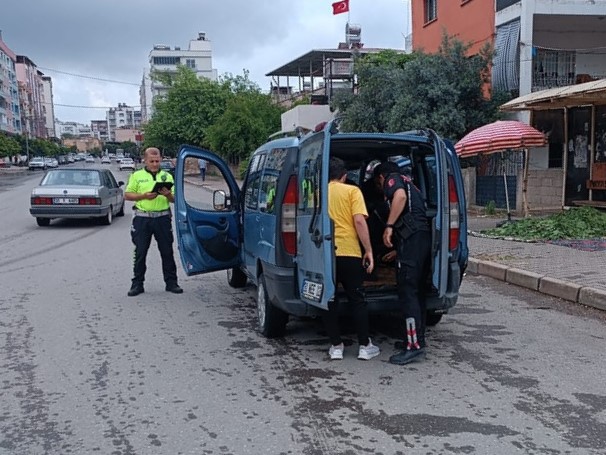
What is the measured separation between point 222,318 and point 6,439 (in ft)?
10.5

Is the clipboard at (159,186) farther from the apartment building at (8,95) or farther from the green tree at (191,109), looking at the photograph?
the apartment building at (8,95)

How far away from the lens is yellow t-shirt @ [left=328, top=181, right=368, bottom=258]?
17.1 feet

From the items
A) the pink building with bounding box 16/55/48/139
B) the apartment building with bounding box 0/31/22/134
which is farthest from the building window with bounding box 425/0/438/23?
the pink building with bounding box 16/55/48/139

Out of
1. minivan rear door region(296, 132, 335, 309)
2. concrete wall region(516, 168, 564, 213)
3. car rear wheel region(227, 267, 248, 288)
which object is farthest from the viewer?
concrete wall region(516, 168, 564, 213)

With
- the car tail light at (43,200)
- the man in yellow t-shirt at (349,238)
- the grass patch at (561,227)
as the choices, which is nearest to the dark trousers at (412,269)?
the man in yellow t-shirt at (349,238)

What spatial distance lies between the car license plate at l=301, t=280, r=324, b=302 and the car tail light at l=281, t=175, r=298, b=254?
0.36m

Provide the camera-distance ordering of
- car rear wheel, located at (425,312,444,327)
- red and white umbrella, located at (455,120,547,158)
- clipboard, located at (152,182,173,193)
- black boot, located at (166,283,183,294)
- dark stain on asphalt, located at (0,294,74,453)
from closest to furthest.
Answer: dark stain on asphalt, located at (0,294,74,453) → car rear wheel, located at (425,312,444,327) → clipboard, located at (152,182,173,193) → black boot, located at (166,283,183,294) → red and white umbrella, located at (455,120,547,158)

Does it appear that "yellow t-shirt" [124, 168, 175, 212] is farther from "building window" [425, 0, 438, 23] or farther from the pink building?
the pink building

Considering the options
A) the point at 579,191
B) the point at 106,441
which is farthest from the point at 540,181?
the point at 106,441

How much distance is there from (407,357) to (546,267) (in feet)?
15.0

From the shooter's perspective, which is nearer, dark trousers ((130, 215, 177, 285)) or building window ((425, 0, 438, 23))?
dark trousers ((130, 215, 177, 285))

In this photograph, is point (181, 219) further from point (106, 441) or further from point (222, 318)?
point (106, 441)

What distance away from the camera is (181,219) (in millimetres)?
7504

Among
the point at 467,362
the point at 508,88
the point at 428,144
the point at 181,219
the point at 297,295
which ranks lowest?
the point at 467,362
